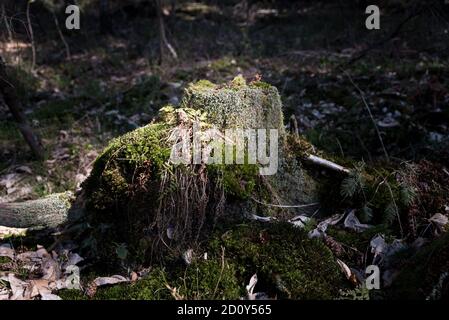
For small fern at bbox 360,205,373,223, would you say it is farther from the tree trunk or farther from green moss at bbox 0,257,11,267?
green moss at bbox 0,257,11,267

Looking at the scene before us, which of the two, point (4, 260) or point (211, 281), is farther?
point (4, 260)

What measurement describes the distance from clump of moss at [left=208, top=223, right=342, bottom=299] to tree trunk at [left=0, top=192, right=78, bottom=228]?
1.97m

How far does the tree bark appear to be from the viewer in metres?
5.66

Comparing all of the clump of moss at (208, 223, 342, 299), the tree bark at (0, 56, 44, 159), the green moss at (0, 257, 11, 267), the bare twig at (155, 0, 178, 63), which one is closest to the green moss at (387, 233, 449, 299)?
the clump of moss at (208, 223, 342, 299)

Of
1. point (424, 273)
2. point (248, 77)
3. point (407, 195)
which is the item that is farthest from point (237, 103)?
point (248, 77)

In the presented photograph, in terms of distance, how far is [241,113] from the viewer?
3.75 metres

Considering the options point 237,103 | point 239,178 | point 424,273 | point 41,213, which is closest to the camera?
point 424,273

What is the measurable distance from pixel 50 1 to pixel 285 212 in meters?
12.1

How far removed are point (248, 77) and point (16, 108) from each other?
17.2ft

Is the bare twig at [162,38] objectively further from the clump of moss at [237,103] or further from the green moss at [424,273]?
the green moss at [424,273]

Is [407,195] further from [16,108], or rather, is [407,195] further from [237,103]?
[16,108]

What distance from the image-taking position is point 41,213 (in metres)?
4.54

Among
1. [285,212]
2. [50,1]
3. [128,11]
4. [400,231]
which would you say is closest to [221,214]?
[285,212]

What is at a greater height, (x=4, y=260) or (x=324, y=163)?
(x=324, y=163)
